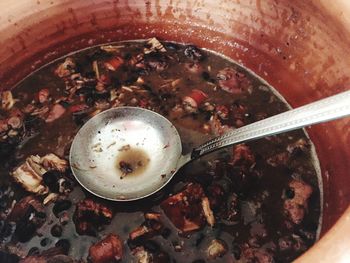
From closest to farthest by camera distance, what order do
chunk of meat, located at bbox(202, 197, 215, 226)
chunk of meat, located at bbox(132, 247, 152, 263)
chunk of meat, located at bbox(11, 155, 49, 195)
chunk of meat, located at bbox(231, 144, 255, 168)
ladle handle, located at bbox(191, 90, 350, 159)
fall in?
ladle handle, located at bbox(191, 90, 350, 159), chunk of meat, located at bbox(132, 247, 152, 263), chunk of meat, located at bbox(202, 197, 215, 226), chunk of meat, located at bbox(11, 155, 49, 195), chunk of meat, located at bbox(231, 144, 255, 168)

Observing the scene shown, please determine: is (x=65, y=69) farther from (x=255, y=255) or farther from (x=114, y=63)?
(x=255, y=255)

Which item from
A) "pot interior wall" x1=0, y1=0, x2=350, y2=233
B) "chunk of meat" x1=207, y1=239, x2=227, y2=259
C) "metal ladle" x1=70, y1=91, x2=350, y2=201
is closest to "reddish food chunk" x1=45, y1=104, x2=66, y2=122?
"metal ladle" x1=70, y1=91, x2=350, y2=201

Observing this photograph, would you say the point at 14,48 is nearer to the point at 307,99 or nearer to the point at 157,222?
the point at 157,222

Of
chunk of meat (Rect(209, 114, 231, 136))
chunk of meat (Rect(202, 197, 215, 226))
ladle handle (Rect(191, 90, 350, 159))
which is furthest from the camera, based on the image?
chunk of meat (Rect(209, 114, 231, 136))

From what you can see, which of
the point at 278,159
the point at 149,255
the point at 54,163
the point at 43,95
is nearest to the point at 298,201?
the point at 278,159

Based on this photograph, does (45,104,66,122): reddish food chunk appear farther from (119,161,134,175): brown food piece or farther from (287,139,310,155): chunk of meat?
(287,139,310,155): chunk of meat

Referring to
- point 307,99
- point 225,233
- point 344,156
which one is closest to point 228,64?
point 307,99
